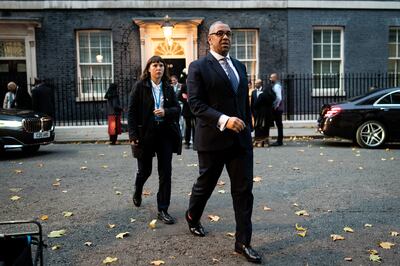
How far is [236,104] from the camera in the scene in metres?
4.25

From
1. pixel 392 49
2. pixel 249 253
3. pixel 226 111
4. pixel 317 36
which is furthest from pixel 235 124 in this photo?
pixel 392 49

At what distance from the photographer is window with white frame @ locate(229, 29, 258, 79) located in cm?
1958

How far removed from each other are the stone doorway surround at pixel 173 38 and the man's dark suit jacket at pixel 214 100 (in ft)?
47.7

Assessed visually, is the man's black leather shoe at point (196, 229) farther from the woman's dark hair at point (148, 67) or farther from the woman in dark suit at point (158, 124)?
the woman's dark hair at point (148, 67)

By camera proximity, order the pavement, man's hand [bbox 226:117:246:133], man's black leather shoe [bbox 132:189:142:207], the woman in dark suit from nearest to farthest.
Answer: man's hand [bbox 226:117:246:133] < the woman in dark suit < man's black leather shoe [bbox 132:189:142:207] < the pavement

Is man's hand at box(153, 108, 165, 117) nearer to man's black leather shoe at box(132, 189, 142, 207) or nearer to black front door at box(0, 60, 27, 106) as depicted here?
man's black leather shoe at box(132, 189, 142, 207)

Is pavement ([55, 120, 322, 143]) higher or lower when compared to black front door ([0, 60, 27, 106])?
lower

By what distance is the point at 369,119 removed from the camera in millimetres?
12094

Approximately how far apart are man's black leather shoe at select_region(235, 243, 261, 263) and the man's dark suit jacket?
2.92 feet

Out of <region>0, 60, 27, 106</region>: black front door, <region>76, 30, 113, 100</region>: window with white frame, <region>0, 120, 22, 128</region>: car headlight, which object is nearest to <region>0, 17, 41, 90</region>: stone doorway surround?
<region>0, 60, 27, 106</region>: black front door

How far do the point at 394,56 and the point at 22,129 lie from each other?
630 inches

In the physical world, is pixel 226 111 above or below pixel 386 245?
above

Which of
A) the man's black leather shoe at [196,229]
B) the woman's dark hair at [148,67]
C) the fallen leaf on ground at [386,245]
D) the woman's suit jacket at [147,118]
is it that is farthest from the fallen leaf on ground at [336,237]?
the woman's dark hair at [148,67]

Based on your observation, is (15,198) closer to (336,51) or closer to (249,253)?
(249,253)
